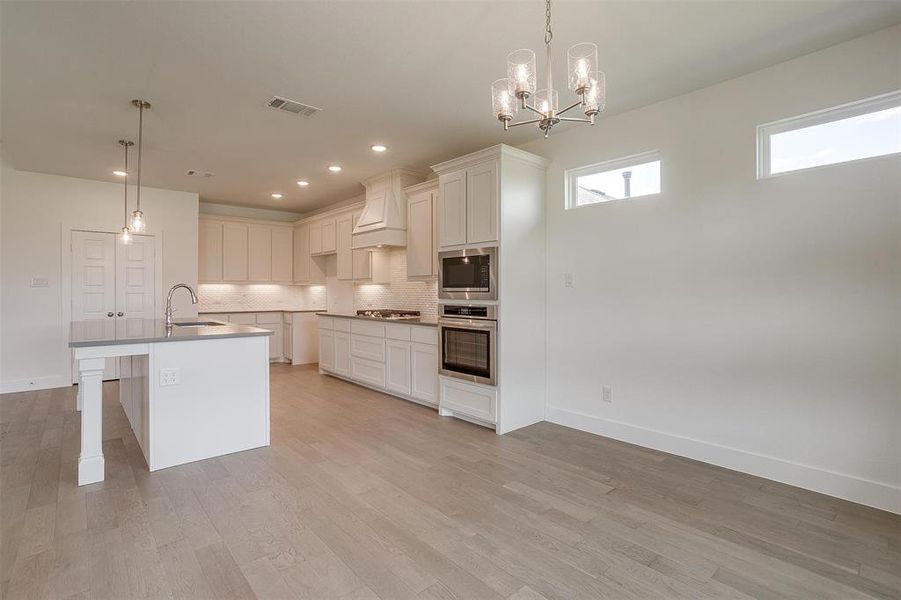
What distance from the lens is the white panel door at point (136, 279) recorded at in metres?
6.02

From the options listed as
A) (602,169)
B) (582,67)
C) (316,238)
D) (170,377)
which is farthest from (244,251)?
(582,67)

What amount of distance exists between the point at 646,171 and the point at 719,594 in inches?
116

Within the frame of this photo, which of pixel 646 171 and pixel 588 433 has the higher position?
pixel 646 171

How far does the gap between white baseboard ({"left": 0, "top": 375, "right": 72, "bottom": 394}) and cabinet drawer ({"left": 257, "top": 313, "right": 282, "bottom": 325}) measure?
2579mm

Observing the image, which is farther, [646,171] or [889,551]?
[646,171]

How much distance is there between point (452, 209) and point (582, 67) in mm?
2487

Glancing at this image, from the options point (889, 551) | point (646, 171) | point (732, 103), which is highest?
point (732, 103)

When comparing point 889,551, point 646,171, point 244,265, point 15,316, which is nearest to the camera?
point 889,551

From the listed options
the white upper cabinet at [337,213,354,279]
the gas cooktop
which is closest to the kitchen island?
the gas cooktop

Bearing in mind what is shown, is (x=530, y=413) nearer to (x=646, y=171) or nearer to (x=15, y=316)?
(x=646, y=171)

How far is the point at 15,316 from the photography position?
5.32 meters

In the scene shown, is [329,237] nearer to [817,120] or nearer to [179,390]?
[179,390]

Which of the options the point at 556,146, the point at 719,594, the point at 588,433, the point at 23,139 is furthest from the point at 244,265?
the point at 719,594

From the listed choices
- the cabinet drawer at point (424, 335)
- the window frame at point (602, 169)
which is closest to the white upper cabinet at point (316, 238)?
the cabinet drawer at point (424, 335)
